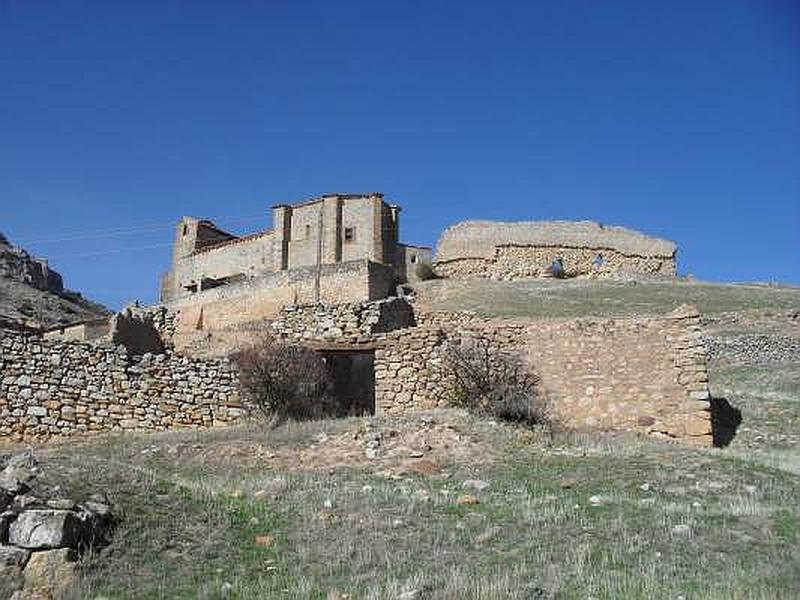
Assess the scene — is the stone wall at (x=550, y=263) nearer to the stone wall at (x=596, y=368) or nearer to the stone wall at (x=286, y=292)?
the stone wall at (x=286, y=292)

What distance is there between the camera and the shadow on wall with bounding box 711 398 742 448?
14913 mm

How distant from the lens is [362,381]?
1773 centimetres

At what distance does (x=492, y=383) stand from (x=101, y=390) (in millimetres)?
7436

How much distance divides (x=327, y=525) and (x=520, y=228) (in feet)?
131

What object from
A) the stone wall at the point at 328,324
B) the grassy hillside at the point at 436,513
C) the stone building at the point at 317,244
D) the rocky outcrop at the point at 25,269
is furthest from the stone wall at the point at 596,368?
the rocky outcrop at the point at 25,269

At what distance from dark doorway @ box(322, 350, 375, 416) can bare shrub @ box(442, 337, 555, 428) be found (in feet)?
7.51

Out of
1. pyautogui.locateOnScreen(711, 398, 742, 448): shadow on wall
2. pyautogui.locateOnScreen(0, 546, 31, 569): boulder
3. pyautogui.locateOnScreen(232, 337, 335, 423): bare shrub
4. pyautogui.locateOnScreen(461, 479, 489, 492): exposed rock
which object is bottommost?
pyautogui.locateOnScreen(0, 546, 31, 569): boulder

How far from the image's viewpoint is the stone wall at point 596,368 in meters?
14.2

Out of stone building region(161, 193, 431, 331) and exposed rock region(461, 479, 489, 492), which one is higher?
stone building region(161, 193, 431, 331)

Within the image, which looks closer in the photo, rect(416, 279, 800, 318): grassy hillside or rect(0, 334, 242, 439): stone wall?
rect(0, 334, 242, 439): stone wall

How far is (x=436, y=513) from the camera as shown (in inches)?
357

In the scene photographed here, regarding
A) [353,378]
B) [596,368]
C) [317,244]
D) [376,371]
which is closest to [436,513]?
[596,368]

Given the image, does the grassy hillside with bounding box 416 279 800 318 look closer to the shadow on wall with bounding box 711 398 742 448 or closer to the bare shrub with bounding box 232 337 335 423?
the shadow on wall with bounding box 711 398 742 448

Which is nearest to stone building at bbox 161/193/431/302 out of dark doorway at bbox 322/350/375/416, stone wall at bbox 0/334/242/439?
dark doorway at bbox 322/350/375/416
